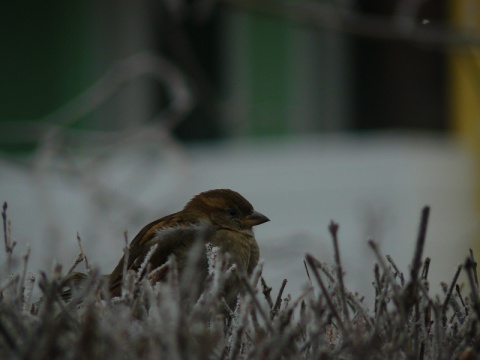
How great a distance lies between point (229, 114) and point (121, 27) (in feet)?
8.20

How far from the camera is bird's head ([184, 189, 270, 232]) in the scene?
4.66 m

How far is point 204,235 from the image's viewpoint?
386 centimetres

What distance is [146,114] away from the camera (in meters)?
12.6

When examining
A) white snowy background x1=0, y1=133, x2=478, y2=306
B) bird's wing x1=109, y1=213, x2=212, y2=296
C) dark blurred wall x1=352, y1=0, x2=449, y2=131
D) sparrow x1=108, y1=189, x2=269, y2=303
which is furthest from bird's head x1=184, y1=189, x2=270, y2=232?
dark blurred wall x1=352, y1=0, x2=449, y2=131

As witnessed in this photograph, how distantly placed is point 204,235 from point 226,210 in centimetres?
90

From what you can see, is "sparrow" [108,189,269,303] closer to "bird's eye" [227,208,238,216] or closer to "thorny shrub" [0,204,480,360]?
"bird's eye" [227,208,238,216]

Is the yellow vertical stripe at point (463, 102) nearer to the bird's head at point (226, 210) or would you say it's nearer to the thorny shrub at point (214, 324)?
the bird's head at point (226, 210)

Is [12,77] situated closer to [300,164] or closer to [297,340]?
[300,164]

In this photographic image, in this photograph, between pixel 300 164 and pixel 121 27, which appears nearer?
pixel 300 164

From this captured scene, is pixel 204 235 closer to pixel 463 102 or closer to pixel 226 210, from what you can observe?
pixel 226 210

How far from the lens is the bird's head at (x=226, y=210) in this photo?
4.66 metres

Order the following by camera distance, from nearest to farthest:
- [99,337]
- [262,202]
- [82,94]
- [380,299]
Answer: [99,337]
[380,299]
[262,202]
[82,94]

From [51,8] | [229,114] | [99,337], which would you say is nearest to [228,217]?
[99,337]

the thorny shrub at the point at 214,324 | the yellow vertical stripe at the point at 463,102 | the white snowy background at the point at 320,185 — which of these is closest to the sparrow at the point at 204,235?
the thorny shrub at the point at 214,324
